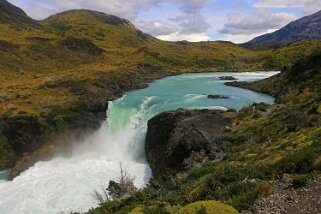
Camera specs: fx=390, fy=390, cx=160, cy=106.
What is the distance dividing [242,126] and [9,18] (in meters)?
146

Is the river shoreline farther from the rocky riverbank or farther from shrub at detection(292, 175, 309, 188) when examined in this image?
shrub at detection(292, 175, 309, 188)

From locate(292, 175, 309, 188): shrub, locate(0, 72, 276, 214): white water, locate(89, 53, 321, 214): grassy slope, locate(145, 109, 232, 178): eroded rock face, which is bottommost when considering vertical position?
locate(0, 72, 276, 214): white water

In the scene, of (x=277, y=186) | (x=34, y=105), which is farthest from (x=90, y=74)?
(x=277, y=186)

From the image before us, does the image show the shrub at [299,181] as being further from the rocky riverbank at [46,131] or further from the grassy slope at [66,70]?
the grassy slope at [66,70]

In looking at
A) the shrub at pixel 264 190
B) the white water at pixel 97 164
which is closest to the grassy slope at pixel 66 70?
the white water at pixel 97 164

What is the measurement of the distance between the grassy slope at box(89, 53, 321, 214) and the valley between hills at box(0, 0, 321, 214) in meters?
0.05

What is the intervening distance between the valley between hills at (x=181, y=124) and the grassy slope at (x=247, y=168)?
5cm

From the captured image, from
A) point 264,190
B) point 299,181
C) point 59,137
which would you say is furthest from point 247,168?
point 59,137

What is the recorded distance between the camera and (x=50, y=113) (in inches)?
2031

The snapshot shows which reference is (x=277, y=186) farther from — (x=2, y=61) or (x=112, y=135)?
(x=2, y=61)

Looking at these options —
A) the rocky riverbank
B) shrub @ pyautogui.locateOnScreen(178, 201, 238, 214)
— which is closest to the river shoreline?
the rocky riverbank

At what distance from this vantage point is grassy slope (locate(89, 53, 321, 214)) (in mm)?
15320

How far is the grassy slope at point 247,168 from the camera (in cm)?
1532

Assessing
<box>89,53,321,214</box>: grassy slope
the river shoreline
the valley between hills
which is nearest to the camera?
<box>89,53,321,214</box>: grassy slope
